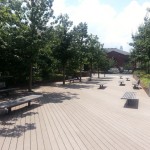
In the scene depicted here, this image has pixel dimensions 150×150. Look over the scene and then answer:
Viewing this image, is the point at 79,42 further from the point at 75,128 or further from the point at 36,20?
the point at 75,128

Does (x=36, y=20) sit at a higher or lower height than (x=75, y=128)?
higher

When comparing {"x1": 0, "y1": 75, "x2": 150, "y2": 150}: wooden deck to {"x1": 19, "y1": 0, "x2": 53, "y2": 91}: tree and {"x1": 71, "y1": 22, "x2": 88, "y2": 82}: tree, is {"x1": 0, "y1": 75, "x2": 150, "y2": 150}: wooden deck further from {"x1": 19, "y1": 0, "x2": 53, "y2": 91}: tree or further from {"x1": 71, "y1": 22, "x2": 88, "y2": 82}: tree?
{"x1": 71, "y1": 22, "x2": 88, "y2": 82}: tree

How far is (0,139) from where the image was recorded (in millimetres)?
8117

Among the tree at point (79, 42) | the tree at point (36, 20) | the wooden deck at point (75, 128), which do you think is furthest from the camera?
the tree at point (79, 42)

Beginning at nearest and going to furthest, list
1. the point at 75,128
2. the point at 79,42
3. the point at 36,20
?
the point at 75,128 < the point at 36,20 < the point at 79,42

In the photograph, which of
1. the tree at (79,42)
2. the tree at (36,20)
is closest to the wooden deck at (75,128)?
the tree at (36,20)

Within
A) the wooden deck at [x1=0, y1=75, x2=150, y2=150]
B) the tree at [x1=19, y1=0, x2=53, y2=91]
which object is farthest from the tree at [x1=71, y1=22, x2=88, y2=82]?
the wooden deck at [x1=0, y1=75, x2=150, y2=150]

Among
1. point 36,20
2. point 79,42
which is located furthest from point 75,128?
point 79,42

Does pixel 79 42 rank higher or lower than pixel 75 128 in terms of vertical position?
higher

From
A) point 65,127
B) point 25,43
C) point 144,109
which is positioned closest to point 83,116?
point 65,127

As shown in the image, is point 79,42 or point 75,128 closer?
point 75,128

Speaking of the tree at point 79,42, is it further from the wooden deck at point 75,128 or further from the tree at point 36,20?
→ the wooden deck at point 75,128

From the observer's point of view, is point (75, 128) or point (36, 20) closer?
point (75, 128)

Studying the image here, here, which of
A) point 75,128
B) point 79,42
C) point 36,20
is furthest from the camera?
point 79,42
